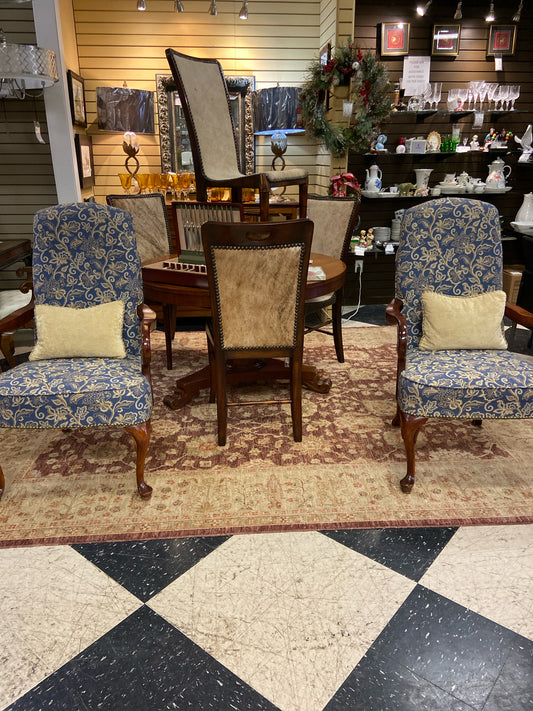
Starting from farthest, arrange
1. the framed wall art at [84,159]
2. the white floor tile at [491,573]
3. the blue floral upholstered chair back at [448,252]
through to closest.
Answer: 1. the framed wall art at [84,159]
2. the blue floral upholstered chair back at [448,252]
3. the white floor tile at [491,573]

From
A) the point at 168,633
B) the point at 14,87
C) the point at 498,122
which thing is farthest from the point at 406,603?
the point at 498,122

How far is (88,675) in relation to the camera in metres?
1.38

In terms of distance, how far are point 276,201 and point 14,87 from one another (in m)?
2.18

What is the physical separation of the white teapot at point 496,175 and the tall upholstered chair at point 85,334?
143 inches

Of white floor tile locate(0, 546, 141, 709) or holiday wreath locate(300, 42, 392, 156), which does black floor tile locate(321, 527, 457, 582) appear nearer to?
white floor tile locate(0, 546, 141, 709)

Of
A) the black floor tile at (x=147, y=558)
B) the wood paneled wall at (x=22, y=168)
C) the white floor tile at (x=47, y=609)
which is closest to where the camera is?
the white floor tile at (x=47, y=609)

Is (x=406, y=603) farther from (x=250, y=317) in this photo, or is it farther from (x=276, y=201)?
(x=276, y=201)

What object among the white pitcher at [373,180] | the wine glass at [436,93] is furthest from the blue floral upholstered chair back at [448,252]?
the wine glass at [436,93]

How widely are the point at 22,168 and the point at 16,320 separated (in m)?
3.20

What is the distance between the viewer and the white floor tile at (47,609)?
1411 millimetres

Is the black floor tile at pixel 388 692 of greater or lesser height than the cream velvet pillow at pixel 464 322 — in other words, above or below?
below

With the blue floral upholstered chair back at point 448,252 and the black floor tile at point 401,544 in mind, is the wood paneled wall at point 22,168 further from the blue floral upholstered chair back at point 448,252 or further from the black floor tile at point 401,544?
the black floor tile at point 401,544

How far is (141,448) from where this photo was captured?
2.08m

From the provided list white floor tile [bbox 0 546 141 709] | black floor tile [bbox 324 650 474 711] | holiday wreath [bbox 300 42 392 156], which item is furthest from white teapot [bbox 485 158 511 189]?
white floor tile [bbox 0 546 141 709]
